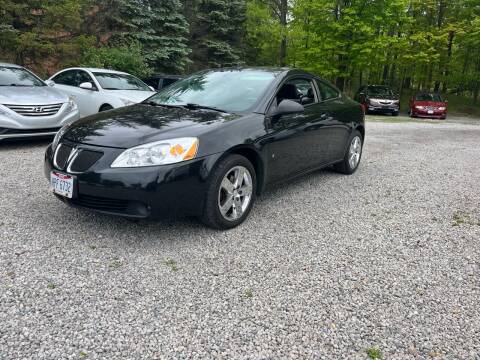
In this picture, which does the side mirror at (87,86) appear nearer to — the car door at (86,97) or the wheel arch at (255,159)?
the car door at (86,97)

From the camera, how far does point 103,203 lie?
312 cm

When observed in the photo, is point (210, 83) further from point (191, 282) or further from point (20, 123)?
point (20, 123)

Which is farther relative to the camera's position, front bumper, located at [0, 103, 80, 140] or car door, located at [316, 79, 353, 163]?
front bumper, located at [0, 103, 80, 140]

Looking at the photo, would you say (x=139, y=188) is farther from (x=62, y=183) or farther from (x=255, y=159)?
(x=255, y=159)

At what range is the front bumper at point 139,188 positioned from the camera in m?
3.02

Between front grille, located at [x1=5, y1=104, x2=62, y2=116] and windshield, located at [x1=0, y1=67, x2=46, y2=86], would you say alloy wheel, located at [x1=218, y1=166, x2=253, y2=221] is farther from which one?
windshield, located at [x1=0, y1=67, x2=46, y2=86]

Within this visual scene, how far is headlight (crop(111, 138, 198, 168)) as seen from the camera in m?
3.07

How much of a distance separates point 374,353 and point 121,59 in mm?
15821

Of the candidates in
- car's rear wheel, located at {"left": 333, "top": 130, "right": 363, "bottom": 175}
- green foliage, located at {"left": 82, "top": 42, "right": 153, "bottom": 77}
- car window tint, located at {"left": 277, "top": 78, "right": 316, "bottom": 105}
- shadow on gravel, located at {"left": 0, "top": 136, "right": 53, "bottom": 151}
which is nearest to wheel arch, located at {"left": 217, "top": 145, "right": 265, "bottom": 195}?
car window tint, located at {"left": 277, "top": 78, "right": 316, "bottom": 105}

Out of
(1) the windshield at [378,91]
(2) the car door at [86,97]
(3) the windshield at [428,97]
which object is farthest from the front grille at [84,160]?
(3) the windshield at [428,97]

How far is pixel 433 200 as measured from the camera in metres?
4.83

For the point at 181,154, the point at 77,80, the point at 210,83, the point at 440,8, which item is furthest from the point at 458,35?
the point at 181,154

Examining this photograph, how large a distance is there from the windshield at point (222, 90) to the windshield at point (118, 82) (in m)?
4.50

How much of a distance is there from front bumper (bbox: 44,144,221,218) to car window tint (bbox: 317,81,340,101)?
2525 millimetres
